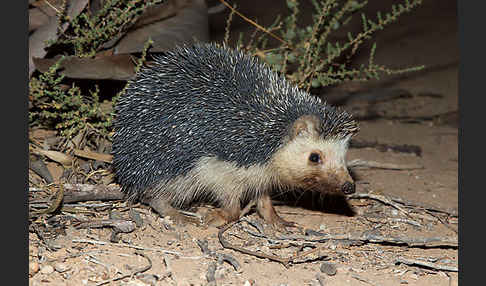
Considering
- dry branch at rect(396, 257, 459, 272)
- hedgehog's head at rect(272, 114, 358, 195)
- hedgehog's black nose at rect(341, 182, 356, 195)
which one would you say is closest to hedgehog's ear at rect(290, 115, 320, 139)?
hedgehog's head at rect(272, 114, 358, 195)

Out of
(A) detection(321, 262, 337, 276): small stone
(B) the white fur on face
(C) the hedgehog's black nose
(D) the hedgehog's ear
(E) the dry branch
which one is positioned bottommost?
(A) detection(321, 262, 337, 276): small stone

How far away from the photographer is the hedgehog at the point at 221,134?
5.84 metres

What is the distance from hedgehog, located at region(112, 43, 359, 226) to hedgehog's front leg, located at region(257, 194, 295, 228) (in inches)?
10.6

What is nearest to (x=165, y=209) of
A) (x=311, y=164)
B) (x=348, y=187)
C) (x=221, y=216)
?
(x=221, y=216)

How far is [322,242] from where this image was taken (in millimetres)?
5734

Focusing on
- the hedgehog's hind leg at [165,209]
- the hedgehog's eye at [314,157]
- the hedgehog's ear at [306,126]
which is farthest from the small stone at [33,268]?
the hedgehog's eye at [314,157]

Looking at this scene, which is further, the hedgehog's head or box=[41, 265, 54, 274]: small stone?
the hedgehog's head

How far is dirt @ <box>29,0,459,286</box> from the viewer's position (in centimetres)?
480

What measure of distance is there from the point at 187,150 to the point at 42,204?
5.26ft

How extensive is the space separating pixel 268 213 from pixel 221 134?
1.17m

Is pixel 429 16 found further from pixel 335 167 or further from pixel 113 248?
pixel 113 248

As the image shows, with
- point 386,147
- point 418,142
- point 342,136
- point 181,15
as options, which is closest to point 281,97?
point 342,136

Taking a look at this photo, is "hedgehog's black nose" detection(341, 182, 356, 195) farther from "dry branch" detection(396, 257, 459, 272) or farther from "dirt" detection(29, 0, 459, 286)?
"dry branch" detection(396, 257, 459, 272)

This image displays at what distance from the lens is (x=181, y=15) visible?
7.38 m
